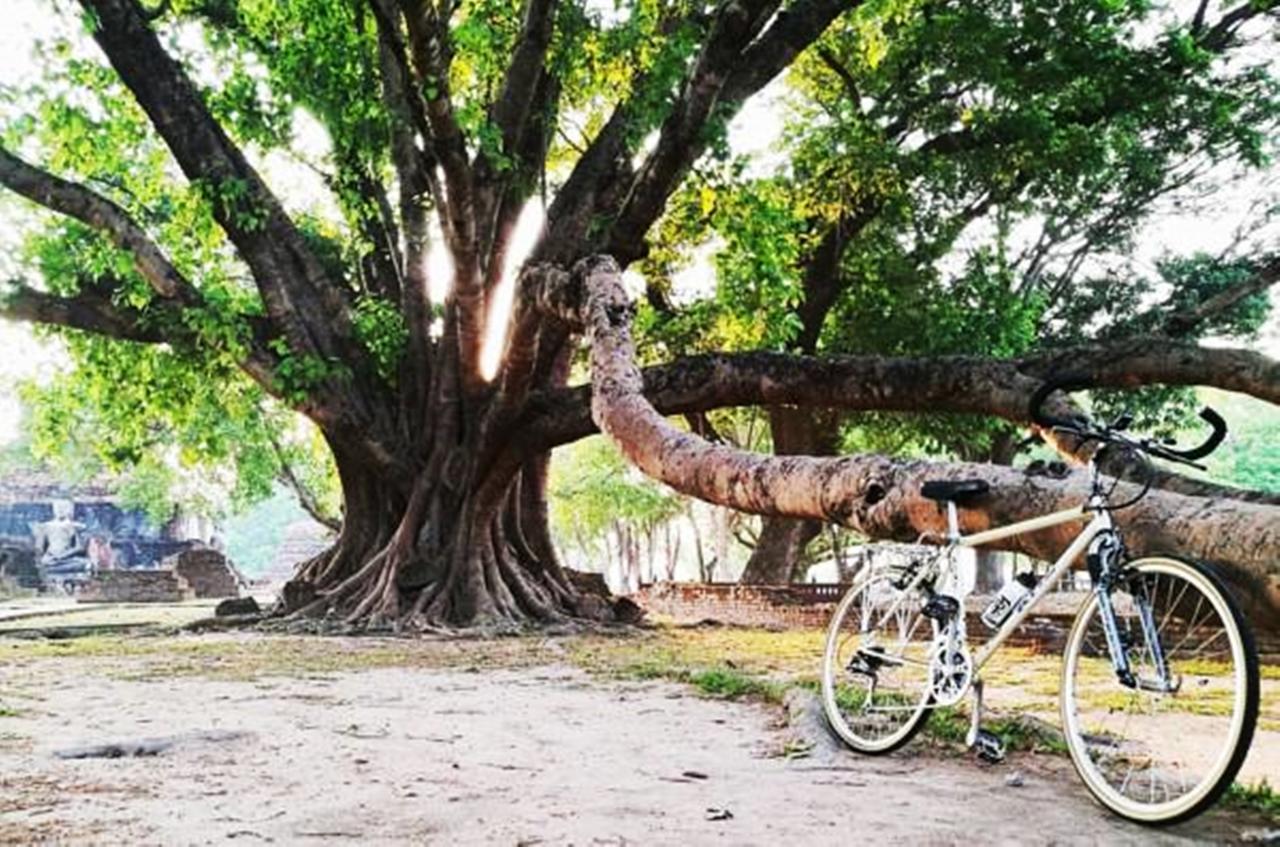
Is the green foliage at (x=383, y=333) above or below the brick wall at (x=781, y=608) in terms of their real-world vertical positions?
above

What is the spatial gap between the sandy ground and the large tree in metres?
3.45

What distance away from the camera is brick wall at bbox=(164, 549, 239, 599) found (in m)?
28.1

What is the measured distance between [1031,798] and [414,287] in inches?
403

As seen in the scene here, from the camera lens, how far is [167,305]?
11.2m

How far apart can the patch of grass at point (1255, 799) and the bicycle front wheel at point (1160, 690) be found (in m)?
0.12

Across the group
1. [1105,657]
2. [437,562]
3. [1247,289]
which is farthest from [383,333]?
[1247,289]

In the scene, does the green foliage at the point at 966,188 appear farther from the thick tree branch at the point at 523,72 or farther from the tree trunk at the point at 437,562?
the tree trunk at the point at 437,562

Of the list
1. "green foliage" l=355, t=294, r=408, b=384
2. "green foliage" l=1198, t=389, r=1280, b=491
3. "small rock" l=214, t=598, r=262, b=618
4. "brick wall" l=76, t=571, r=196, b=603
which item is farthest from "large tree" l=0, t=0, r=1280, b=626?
"green foliage" l=1198, t=389, r=1280, b=491

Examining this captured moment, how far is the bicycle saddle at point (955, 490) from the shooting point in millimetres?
3494

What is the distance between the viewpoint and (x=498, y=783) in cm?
356

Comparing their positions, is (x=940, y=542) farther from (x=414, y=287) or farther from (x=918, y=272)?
(x=918, y=272)

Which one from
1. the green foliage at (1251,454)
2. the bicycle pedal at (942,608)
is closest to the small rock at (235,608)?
the bicycle pedal at (942,608)

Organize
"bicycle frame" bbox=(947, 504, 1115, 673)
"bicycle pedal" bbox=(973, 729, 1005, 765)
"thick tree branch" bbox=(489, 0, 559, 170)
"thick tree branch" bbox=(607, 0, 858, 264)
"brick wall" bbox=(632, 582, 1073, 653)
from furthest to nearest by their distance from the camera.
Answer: "brick wall" bbox=(632, 582, 1073, 653), "thick tree branch" bbox=(489, 0, 559, 170), "thick tree branch" bbox=(607, 0, 858, 264), "bicycle pedal" bbox=(973, 729, 1005, 765), "bicycle frame" bbox=(947, 504, 1115, 673)

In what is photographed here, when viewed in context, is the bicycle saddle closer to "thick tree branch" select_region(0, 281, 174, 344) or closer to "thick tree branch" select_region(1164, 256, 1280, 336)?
"thick tree branch" select_region(0, 281, 174, 344)
